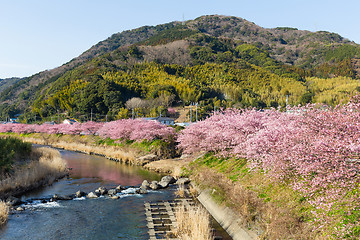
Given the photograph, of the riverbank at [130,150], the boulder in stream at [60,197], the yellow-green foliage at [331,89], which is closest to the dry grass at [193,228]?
the boulder in stream at [60,197]

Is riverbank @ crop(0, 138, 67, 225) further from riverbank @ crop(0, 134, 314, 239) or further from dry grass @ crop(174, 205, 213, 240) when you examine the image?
riverbank @ crop(0, 134, 314, 239)

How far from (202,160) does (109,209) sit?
1310 cm

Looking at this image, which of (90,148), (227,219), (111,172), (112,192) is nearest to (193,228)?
(227,219)

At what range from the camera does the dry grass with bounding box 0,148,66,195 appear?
22422mm

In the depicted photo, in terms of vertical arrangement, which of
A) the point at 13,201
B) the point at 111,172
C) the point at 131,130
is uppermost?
the point at 131,130

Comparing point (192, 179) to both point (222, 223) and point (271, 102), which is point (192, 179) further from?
point (271, 102)

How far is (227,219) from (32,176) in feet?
60.4

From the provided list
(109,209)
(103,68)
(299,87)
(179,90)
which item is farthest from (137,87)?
(109,209)

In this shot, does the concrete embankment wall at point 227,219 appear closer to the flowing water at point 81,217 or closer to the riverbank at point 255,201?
the riverbank at point 255,201

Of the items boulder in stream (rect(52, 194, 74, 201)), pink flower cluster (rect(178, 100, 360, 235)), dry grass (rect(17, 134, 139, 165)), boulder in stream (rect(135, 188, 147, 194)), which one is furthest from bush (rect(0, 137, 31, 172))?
pink flower cluster (rect(178, 100, 360, 235))

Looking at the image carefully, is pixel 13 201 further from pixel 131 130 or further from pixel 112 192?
pixel 131 130

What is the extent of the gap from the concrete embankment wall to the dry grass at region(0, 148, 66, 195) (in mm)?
14937

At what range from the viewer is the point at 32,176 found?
25391 millimetres

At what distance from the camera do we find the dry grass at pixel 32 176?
22.4 m
